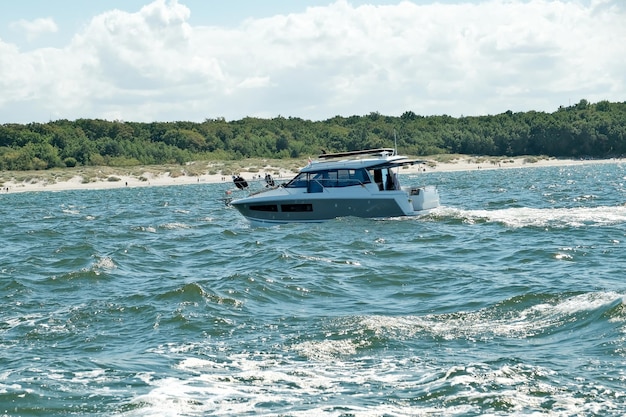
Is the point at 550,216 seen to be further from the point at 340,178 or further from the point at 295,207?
the point at 295,207

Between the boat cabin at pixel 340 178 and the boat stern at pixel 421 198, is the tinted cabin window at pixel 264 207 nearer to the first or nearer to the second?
the boat cabin at pixel 340 178

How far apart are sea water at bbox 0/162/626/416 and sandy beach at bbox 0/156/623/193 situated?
4960 centimetres

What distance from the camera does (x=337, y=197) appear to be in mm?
31703

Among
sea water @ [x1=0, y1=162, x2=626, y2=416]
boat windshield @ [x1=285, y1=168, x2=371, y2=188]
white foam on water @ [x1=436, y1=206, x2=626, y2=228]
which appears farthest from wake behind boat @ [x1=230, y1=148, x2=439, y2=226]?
sea water @ [x1=0, y1=162, x2=626, y2=416]

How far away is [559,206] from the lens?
37719 mm

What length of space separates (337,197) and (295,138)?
89.0m

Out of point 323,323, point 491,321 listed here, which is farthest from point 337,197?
point 491,321

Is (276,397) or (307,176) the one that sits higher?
(307,176)

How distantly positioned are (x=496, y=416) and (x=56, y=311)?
31.7 ft

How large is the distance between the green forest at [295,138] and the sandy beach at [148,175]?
7.45 metres

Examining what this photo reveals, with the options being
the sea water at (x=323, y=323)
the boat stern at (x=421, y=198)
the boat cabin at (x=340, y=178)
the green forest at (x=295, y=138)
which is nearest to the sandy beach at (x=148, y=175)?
the green forest at (x=295, y=138)

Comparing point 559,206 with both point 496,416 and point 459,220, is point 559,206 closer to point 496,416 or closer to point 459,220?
point 459,220

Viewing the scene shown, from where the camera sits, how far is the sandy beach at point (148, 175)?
7794 cm

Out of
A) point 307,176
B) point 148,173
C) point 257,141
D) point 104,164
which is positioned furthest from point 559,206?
point 257,141
